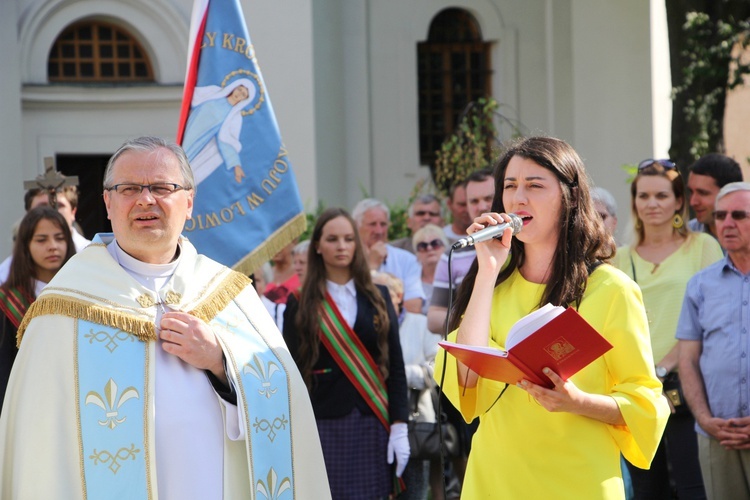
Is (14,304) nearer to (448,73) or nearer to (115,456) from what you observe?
(115,456)

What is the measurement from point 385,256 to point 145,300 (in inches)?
207

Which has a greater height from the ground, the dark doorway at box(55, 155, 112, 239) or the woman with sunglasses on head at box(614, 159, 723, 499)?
the dark doorway at box(55, 155, 112, 239)

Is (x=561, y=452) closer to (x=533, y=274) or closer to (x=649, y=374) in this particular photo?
(x=649, y=374)

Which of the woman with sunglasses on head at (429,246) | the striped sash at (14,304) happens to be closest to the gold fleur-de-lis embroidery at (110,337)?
the striped sash at (14,304)

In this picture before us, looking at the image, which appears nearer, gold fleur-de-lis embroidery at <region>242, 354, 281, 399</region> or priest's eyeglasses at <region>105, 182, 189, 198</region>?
priest's eyeglasses at <region>105, 182, 189, 198</region>

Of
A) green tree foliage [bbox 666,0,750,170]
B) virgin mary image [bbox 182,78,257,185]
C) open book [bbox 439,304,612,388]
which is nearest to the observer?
open book [bbox 439,304,612,388]

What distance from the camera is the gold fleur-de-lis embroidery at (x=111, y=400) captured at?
4055 millimetres

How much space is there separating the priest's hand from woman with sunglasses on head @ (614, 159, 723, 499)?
A: 125 inches

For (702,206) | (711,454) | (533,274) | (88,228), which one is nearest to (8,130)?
(88,228)

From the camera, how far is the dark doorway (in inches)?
619

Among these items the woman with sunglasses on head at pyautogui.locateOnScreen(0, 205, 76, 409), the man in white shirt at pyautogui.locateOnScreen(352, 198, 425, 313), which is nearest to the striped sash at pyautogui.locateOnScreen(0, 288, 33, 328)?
the woman with sunglasses on head at pyautogui.locateOnScreen(0, 205, 76, 409)

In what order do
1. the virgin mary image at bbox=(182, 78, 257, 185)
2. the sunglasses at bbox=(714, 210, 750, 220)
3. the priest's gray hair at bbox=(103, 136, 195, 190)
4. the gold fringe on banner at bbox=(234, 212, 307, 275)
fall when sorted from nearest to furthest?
the priest's gray hair at bbox=(103, 136, 195, 190), the sunglasses at bbox=(714, 210, 750, 220), the gold fringe on banner at bbox=(234, 212, 307, 275), the virgin mary image at bbox=(182, 78, 257, 185)

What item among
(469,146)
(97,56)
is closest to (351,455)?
(469,146)

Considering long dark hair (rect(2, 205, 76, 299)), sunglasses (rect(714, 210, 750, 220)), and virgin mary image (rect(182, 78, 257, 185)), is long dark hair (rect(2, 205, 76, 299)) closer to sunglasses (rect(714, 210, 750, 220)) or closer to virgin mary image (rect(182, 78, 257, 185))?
virgin mary image (rect(182, 78, 257, 185))
